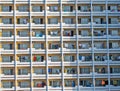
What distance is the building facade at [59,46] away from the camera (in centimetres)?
2566

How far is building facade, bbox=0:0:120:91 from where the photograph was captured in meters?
25.7

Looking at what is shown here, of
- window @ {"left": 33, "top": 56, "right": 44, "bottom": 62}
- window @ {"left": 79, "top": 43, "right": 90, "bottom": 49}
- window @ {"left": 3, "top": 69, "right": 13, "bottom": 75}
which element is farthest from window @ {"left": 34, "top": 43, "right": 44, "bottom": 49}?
window @ {"left": 79, "top": 43, "right": 90, "bottom": 49}

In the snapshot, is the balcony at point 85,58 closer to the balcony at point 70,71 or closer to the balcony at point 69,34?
the balcony at point 70,71

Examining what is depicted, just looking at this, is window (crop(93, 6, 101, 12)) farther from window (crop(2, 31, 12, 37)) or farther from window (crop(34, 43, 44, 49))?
window (crop(2, 31, 12, 37))

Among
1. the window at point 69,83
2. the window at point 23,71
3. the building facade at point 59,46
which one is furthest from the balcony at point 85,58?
the window at point 23,71

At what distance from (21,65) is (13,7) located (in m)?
4.66

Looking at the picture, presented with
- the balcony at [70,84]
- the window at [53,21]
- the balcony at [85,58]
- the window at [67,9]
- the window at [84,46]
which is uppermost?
the window at [67,9]

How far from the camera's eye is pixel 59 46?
25969 mm

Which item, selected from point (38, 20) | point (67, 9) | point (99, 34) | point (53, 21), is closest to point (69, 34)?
point (53, 21)

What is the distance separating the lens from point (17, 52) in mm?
25719

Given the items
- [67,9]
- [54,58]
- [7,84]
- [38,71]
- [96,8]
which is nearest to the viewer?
[7,84]

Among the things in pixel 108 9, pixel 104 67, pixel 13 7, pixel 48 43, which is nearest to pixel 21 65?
pixel 48 43

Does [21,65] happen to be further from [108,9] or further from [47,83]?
[108,9]

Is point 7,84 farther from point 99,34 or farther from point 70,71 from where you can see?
point 99,34
